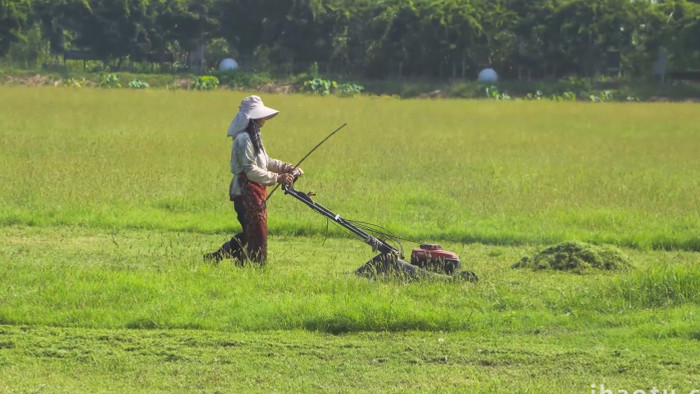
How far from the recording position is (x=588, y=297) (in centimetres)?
858

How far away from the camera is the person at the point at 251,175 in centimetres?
920

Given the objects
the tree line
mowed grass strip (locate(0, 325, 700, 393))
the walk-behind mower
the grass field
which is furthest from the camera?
the tree line

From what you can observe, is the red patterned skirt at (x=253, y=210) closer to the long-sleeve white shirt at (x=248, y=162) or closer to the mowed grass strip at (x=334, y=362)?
the long-sleeve white shirt at (x=248, y=162)

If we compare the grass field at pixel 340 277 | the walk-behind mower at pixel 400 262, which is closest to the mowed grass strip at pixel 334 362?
the grass field at pixel 340 277

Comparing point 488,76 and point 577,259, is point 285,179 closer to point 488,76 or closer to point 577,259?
point 577,259

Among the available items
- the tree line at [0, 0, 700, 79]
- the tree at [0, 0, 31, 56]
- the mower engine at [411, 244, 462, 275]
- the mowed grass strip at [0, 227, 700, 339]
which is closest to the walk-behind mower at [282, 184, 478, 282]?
the mower engine at [411, 244, 462, 275]

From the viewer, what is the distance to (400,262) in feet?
29.9

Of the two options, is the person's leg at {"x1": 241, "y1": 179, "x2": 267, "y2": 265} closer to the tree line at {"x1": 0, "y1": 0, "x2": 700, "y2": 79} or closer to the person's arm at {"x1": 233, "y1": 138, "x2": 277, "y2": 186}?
the person's arm at {"x1": 233, "y1": 138, "x2": 277, "y2": 186}

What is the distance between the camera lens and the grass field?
22.1 ft

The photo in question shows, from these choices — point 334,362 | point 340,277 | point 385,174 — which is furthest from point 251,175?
point 385,174

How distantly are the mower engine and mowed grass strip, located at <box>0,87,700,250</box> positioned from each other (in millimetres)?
3287

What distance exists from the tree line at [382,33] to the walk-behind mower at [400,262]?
63.8 meters

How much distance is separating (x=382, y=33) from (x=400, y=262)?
66.4 metres

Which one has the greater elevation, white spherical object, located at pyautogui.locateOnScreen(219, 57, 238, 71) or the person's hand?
the person's hand
